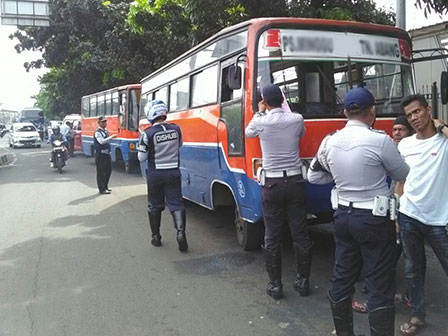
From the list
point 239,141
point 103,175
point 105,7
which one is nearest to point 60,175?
point 103,175

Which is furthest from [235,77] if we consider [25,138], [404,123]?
[25,138]

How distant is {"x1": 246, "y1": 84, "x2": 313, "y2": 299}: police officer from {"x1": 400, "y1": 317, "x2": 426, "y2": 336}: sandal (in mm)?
1016

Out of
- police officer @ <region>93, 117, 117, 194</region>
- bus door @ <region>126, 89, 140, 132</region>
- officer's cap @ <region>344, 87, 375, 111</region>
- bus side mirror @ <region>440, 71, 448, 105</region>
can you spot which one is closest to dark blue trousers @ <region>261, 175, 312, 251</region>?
officer's cap @ <region>344, 87, 375, 111</region>

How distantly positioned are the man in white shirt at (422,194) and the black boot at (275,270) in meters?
1.13

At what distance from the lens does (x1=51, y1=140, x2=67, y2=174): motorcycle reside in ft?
49.1

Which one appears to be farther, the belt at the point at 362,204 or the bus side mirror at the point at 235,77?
the bus side mirror at the point at 235,77

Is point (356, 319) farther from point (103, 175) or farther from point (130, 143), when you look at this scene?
point (130, 143)

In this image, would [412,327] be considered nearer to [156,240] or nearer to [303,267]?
[303,267]

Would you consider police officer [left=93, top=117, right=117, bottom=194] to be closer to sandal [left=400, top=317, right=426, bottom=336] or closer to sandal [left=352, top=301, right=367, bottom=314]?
sandal [left=352, top=301, right=367, bottom=314]

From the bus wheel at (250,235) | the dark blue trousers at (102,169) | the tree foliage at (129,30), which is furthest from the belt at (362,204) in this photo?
the dark blue trousers at (102,169)

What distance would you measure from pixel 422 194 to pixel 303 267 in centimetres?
139

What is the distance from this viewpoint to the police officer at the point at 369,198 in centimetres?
286

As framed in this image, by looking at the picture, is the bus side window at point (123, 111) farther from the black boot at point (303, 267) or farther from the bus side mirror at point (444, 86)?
the bus side mirror at point (444, 86)

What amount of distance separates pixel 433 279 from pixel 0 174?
46.6 ft
